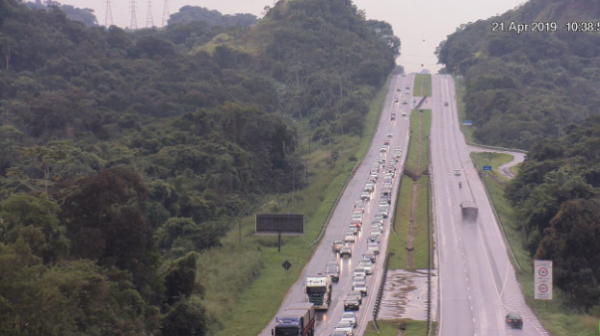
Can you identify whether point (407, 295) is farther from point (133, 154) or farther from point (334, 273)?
point (133, 154)

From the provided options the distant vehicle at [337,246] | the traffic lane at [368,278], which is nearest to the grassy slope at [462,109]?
the traffic lane at [368,278]

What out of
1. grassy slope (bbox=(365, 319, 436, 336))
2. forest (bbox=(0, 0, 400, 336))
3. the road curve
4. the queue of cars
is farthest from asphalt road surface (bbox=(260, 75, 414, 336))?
the road curve

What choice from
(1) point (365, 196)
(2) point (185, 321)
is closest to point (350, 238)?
(1) point (365, 196)

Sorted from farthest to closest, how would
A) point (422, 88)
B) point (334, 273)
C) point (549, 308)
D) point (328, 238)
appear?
point (422, 88), point (328, 238), point (334, 273), point (549, 308)

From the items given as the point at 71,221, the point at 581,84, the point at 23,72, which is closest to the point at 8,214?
the point at 71,221

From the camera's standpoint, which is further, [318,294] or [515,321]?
[318,294]

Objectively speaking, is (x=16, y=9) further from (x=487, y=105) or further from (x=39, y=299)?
(x=39, y=299)

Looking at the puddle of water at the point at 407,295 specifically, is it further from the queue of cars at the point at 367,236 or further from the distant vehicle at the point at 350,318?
the distant vehicle at the point at 350,318
